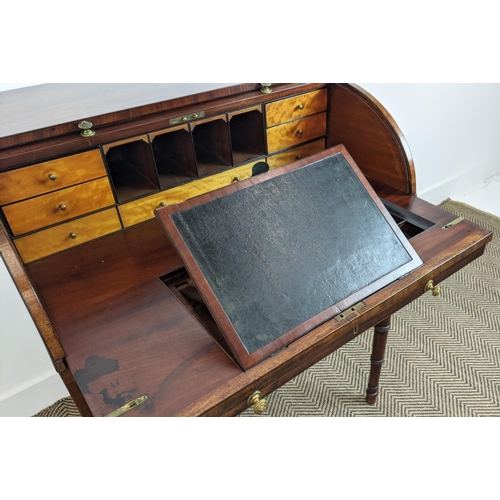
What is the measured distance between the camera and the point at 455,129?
8.97 ft

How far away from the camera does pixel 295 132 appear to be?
1585 mm

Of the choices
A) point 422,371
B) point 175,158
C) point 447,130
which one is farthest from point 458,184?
point 175,158

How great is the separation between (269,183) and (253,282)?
0.90 feet

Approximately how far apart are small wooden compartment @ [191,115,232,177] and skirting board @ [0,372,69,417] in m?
1.04

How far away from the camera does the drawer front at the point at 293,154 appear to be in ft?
5.19

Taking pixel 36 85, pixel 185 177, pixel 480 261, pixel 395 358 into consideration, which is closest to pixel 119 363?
pixel 185 177

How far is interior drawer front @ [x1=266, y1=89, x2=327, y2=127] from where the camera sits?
1.48 meters

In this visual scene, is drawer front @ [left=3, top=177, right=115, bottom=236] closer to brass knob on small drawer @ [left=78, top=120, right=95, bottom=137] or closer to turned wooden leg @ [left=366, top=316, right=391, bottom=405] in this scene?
brass knob on small drawer @ [left=78, top=120, right=95, bottom=137]

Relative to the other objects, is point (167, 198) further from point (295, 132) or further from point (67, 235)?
point (295, 132)

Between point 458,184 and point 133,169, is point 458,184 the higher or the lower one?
the lower one

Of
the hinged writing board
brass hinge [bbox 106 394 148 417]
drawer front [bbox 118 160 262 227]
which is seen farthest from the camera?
drawer front [bbox 118 160 262 227]

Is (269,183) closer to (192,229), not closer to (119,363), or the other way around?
(192,229)

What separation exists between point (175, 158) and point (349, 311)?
796 mm

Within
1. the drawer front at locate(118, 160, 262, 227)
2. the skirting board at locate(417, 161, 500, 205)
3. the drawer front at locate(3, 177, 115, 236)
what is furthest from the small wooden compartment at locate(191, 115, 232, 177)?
the skirting board at locate(417, 161, 500, 205)
